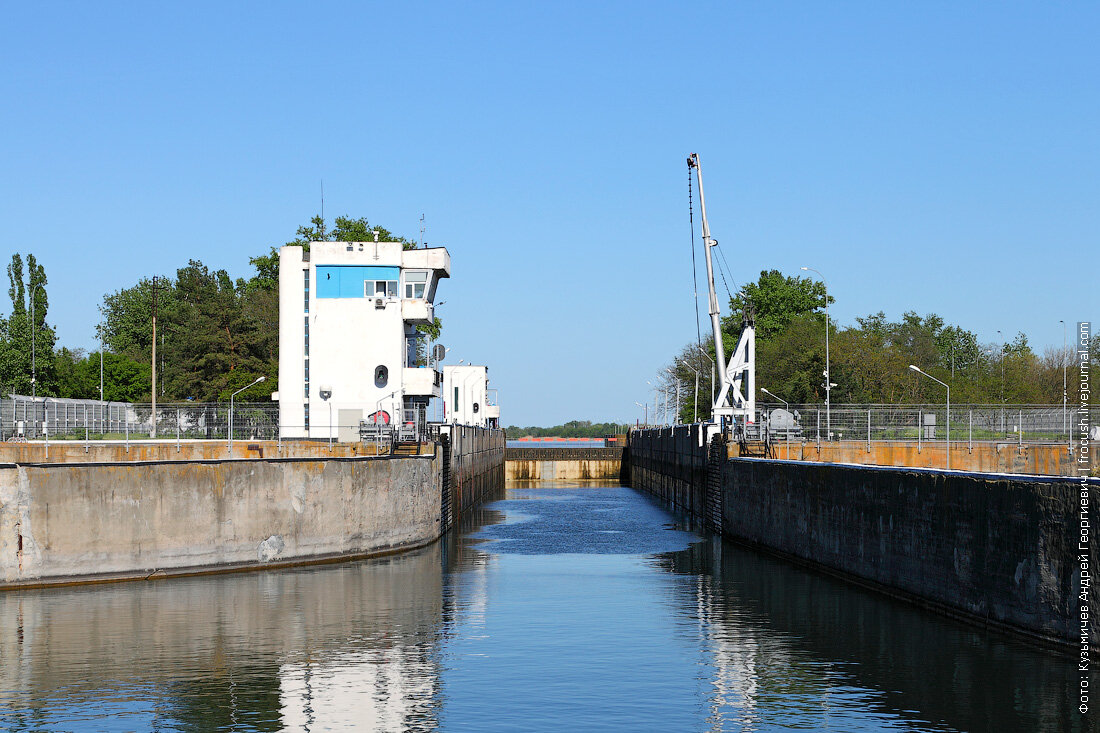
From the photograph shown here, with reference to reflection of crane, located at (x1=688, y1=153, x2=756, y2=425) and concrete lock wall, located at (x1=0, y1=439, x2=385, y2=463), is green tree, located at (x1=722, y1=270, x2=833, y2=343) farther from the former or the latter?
concrete lock wall, located at (x1=0, y1=439, x2=385, y2=463)

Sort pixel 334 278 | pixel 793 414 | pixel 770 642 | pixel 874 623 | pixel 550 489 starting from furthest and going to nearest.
Result: pixel 550 489 → pixel 334 278 → pixel 793 414 → pixel 874 623 → pixel 770 642

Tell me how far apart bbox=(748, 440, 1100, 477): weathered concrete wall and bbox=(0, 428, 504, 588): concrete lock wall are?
19.6m

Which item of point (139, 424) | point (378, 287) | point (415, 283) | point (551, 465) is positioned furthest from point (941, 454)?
point (551, 465)

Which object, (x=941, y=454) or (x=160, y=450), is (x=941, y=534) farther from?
(x=160, y=450)

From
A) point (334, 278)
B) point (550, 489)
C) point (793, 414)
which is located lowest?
point (550, 489)

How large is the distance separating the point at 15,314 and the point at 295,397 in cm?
6605

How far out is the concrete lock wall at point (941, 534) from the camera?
19.7 m

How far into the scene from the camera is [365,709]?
17797mm

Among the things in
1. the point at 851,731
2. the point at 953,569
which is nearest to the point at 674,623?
the point at 953,569

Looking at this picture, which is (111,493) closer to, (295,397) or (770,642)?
(770,642)

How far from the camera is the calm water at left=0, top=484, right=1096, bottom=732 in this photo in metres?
17.3

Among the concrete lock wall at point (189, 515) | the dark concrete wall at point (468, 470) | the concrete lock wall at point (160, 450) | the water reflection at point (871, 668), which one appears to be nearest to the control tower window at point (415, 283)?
the dark concrete wall at point (468, 470)

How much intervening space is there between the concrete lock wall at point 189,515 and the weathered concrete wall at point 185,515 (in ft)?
0.09

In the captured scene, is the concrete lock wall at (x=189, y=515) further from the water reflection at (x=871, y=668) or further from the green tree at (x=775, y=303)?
the green tree at (x=775, y=303)
